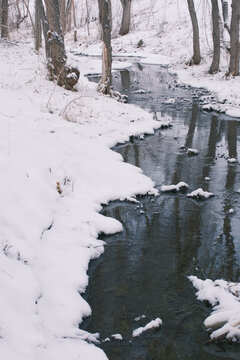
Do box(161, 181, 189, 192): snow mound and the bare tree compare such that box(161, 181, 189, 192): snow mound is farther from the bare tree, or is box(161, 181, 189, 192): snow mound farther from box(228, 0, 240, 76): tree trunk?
box(228, 0, 240, 76): tree trunk

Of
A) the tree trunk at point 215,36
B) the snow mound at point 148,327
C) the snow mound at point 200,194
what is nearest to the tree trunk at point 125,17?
the tree trunk at point 215,36

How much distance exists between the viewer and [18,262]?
4.07 m

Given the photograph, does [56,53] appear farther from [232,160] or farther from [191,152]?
[232,160]

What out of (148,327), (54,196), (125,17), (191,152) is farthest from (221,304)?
(125,17)

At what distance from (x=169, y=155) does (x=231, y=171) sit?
154cm

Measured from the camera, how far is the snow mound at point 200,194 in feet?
21.0

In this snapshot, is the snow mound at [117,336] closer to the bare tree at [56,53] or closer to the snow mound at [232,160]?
the snow mound at [232,160]

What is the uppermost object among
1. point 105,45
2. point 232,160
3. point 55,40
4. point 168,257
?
point 55,40

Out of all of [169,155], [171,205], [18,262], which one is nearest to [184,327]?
[18,262]

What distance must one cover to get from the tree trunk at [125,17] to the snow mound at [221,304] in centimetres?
3193

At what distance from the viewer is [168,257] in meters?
4.82

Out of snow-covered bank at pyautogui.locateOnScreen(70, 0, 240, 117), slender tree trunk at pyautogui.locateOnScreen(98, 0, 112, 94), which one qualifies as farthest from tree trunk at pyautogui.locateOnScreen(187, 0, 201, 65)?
slender tree trunk at pyautogui.locateOnScreen(98, 0, 112, 94)

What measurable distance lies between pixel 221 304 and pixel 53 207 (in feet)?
9.49

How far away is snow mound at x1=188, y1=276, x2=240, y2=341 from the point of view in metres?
3.48
